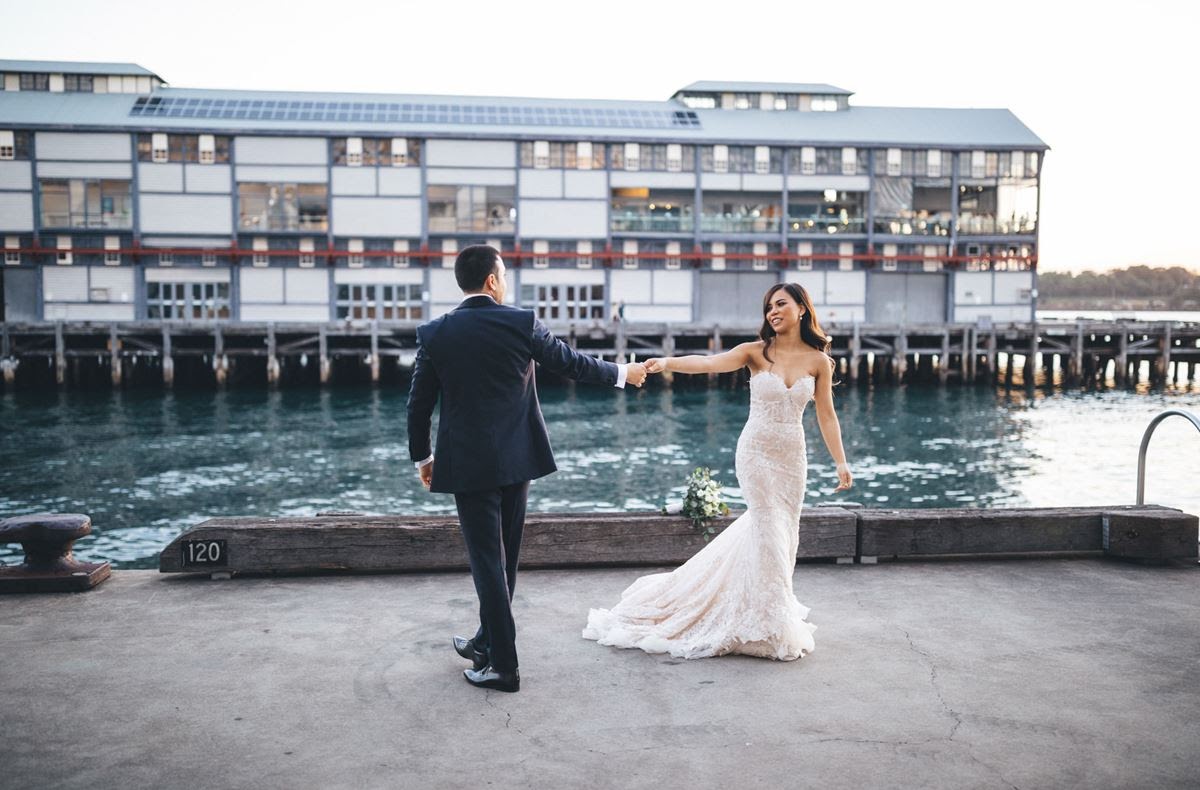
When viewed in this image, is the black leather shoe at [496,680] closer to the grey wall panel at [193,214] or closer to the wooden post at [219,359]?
the wooden post at [219,359]

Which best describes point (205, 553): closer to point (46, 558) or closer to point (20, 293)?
point (46, 558)

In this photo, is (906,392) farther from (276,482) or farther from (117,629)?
(117,629)

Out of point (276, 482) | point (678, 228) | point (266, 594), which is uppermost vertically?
point (678, 228)

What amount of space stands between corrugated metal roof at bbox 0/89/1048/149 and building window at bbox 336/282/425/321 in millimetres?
7351

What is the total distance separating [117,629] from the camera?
542cm

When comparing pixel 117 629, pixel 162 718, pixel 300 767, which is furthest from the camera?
pixel 117 629

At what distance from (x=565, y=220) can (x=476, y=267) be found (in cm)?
4451

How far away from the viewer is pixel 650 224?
49281 millimetres

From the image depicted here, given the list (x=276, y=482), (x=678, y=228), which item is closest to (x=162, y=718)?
(x=276, y=482)

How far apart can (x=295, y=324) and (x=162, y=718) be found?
41322mm

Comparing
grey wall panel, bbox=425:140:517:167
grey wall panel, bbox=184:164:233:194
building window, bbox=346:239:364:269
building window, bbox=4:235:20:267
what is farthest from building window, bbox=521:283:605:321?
building window, bbox=4:235:20:267

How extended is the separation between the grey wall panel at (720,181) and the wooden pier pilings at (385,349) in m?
8.05

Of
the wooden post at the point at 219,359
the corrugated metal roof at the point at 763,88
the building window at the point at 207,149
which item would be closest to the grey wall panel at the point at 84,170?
the building window at the point at 207,149

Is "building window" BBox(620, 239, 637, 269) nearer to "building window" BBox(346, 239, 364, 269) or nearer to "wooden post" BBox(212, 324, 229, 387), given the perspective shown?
"building window" BBox(346, 239, 364, 269)
